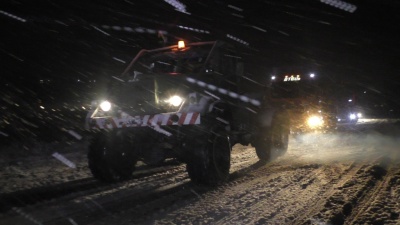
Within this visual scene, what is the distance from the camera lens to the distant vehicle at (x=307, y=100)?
1596 cm

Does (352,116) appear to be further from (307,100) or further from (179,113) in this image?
(179,113)

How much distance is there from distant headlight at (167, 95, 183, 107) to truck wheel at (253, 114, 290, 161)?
3070 millimetres

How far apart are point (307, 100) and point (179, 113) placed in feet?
41.0

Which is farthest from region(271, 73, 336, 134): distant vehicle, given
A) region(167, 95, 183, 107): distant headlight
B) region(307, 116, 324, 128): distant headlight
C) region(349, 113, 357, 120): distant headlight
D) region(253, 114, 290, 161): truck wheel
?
region(167, 95, 183, 107): distant headlight

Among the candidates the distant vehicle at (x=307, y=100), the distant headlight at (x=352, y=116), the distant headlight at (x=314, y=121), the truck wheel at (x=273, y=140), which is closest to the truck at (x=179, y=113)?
the truck wheel at (x=273, y=140)

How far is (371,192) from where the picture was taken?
5.57 m

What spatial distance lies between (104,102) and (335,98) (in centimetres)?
1823

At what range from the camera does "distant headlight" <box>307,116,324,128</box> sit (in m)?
17.2

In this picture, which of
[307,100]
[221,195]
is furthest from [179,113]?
[307,100]

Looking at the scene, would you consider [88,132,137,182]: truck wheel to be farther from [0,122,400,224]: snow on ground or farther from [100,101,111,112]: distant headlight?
[100,101,111,112]: distant headlight

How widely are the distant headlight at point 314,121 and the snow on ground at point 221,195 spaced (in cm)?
822

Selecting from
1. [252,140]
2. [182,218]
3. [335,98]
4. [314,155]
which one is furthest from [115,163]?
[335,98]

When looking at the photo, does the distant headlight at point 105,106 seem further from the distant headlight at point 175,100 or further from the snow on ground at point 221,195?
the snow on ground at point 221,195

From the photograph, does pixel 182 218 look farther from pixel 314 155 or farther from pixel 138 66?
pixel 314 155
